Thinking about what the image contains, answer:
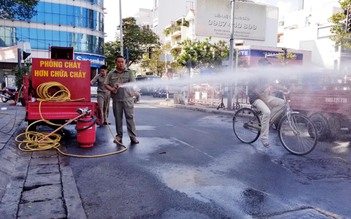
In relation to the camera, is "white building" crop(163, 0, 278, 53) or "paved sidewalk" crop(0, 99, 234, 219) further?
"white building" crop(163, 0, 278, 53)

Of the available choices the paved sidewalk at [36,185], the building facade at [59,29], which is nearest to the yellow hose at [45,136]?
the paved sidewalk at [36,185]

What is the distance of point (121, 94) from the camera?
6.67m

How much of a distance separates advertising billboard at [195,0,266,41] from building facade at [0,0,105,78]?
23.5 meters

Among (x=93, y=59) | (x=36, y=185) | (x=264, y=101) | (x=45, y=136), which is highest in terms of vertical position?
(x=93, y=59)

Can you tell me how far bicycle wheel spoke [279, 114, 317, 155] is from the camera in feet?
19.7

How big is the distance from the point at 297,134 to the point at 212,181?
259 cm

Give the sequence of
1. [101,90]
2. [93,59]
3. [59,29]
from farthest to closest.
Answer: [93,59], [59,29], [101,90]

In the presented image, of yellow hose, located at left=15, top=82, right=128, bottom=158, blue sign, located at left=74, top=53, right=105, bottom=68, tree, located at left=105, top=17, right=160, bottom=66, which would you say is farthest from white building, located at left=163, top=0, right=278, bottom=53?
tree, located at left=105, top=17, right=160, bottom=66

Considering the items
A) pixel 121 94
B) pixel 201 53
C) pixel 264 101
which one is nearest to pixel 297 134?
pixel 264 101

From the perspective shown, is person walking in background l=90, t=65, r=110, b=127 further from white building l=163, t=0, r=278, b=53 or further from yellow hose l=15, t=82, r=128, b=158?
white building l=163, t=0, r=278, b=53

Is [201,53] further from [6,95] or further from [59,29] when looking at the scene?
[59,29]

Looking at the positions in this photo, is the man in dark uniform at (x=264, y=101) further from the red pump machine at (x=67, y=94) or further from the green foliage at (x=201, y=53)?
the green foliage at (x=201, y=53)

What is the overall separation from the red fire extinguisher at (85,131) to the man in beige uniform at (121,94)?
611 mm

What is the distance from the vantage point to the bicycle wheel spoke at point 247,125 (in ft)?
22.7
